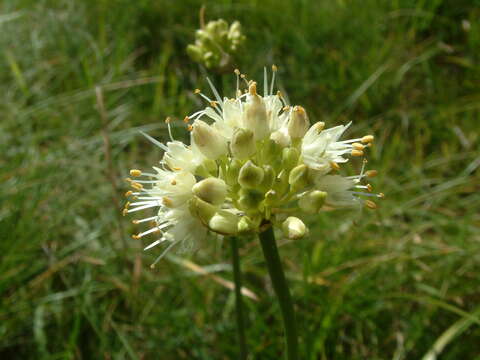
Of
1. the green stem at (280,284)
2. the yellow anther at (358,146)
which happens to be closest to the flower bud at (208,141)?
the green stem at (280,284)

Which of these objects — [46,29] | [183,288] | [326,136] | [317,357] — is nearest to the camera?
[326,136]

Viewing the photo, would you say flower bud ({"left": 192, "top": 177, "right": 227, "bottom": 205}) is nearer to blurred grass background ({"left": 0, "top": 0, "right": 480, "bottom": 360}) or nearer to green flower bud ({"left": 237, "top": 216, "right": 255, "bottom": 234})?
green flower bud ({"left": 237, "top": 216, "right": 255, "bottom": 234})

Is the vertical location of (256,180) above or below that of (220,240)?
above

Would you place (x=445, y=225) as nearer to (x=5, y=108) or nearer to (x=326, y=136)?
(x=326, y=136)

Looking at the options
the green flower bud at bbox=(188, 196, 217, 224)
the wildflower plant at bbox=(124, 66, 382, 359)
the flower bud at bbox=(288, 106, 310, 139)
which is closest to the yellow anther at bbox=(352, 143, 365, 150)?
the wildflower plant at bbox=(124, 66, 382, 359)

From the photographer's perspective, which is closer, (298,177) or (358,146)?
(298,177)

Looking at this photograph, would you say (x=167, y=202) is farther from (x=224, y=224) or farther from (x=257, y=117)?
(x=257, y=117)

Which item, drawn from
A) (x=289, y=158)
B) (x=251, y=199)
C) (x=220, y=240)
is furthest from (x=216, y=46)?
(x=251, y=199)

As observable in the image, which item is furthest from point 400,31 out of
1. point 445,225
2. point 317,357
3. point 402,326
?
point 317,357
